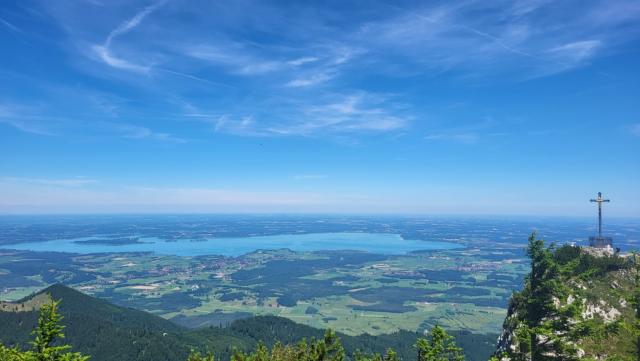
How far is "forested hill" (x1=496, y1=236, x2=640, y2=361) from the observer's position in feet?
120

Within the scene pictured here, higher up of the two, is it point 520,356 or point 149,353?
point 520,356

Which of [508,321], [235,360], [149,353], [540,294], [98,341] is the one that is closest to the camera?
[235,360]

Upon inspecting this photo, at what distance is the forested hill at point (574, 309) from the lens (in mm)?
36625

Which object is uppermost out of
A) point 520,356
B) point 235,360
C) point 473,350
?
point 520,356

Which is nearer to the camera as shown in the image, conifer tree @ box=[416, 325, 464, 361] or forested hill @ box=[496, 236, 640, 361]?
forested hill @ box=[496, 236, 640, 361]

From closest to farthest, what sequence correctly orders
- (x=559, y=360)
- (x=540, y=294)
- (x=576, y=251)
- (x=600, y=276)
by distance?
1. (x=559, y=360)
2. (x=540, y=294)
3. (x=600, y=276)
4. (x=576, y=251)

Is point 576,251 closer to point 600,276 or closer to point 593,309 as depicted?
point 600,276

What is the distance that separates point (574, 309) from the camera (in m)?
37.4

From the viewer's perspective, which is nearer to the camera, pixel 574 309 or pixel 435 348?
pixel 574 309

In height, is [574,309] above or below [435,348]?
above

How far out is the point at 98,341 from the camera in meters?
196

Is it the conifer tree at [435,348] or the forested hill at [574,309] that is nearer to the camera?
the forested hill at [574,309]

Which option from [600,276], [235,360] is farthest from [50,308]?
[600,276]

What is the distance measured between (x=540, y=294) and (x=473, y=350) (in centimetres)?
16439
